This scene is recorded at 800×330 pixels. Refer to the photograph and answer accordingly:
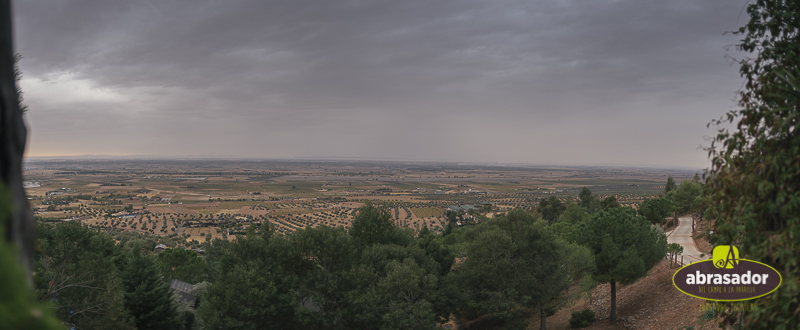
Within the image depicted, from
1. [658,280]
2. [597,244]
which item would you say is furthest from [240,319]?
[658,280]

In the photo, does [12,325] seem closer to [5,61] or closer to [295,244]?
[5,61]

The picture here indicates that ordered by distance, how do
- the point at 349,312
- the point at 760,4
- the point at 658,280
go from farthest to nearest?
the point at 658,280, the point at 349,312, the point at 760,4

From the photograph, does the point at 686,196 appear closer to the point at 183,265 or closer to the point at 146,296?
the point at 146,296

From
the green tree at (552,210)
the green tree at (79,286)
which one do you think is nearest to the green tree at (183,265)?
the green tree at (79,286)

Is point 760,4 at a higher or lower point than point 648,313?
higher

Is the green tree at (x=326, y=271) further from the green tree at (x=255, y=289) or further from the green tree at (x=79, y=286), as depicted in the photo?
the green tree at (x=79, y=286)

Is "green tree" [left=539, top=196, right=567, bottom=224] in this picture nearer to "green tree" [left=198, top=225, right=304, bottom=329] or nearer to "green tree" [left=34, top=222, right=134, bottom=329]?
"green tree" [left=198, top=225, right=304, bottom=329]
